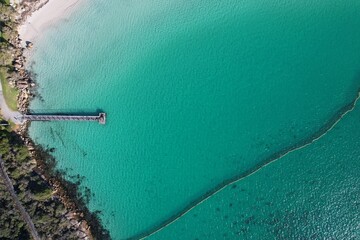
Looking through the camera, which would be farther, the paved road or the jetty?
the jetty

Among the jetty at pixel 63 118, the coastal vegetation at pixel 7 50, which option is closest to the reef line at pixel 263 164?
the jetty at pixel 63 118

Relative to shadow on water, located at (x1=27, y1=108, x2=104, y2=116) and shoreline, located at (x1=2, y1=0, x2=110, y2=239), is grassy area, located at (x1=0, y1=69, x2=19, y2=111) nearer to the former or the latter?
shoreline, located at (x1=2, y1=0, x2=110, y2=239)

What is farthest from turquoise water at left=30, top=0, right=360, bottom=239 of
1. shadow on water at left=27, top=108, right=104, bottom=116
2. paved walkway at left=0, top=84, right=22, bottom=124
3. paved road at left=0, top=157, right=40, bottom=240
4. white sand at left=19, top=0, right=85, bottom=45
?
paved road at left=0, top=157, right=40, bottom=240

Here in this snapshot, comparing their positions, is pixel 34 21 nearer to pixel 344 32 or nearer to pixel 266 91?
pixel 266 91

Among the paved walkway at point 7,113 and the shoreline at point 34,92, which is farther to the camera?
the paved walkway at point 7,113

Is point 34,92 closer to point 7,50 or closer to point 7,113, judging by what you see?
point 7,113

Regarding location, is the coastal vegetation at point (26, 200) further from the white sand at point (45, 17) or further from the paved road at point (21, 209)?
the white sand at point (45, 17)

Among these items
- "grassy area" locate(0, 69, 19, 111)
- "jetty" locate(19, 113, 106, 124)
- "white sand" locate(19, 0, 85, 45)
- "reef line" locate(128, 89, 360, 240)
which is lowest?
"reef line" locate(128, 89, 360, 240)
